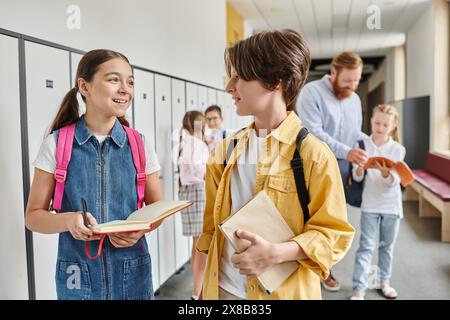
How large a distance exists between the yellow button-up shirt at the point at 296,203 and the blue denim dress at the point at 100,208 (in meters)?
0.18

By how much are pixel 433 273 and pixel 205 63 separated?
79cm

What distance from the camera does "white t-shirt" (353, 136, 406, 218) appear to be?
5.17ft

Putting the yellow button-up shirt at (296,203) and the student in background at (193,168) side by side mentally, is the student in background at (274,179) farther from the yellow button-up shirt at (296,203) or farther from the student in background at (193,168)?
the student in background at (193,168)

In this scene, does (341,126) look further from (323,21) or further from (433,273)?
(433,273)

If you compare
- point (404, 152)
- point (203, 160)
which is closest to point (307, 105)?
point (203, 160)

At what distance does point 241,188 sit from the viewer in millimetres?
663

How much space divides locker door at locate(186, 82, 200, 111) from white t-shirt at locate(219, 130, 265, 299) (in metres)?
0.53

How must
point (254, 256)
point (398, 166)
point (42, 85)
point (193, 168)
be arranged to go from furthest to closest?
point (398, 166) → point (193, 168) → point (42, 85) → point (254, 256)

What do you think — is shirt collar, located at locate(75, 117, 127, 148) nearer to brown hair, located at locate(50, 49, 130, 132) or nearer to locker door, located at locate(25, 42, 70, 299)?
brown hair, located at locate(50, 49, 130, 132)

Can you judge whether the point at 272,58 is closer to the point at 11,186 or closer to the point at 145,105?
the point at 145,105

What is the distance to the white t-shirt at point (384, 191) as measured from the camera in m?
1.58

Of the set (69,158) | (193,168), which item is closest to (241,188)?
(69,158)

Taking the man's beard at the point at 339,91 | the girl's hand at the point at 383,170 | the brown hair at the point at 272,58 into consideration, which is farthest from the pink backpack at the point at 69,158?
the girl's hand at the point at 383,170

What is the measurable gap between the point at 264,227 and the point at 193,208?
0.55m
